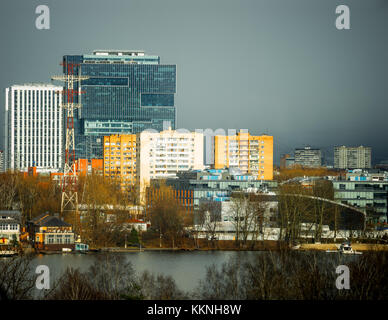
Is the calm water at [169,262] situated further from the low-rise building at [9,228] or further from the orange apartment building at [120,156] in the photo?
the orange apartment building at [120,156]

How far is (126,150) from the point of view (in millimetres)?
33312

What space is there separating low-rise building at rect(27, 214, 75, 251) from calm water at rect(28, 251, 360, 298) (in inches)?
31.2

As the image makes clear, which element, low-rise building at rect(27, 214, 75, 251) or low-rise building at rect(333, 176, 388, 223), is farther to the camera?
low-rise building at rect(333, 176, 388, 223)

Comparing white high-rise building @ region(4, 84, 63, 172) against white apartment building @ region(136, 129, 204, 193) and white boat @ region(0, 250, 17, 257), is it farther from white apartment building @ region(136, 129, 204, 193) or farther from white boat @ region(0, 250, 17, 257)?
white boat @ region(0, 250, 17, 257)

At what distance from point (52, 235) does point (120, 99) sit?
35.0 metres

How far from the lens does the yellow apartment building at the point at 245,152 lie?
33188 mm

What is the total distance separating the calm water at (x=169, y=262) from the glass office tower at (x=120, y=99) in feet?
113

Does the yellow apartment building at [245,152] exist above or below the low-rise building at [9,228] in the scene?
above

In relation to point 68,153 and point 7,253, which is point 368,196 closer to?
point 68,153

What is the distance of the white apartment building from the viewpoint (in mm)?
28844

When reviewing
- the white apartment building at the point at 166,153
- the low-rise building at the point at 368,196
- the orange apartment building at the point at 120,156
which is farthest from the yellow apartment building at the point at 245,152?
the low-rise building at the point at 368,196

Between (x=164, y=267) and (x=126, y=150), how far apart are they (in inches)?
848

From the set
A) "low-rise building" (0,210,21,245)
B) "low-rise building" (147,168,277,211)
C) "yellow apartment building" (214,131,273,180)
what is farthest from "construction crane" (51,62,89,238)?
"yellow apartment building" (214,131,273,180)

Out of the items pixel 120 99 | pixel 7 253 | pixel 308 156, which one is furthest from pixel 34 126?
pixel 7 253
